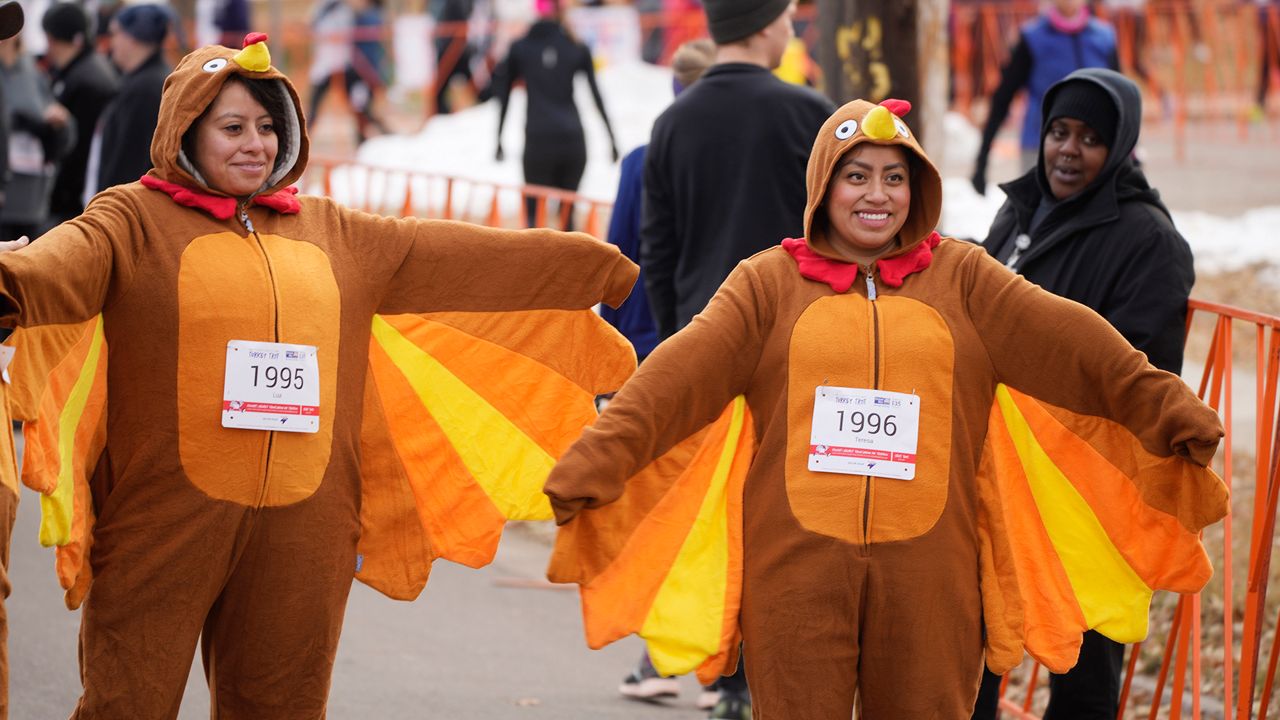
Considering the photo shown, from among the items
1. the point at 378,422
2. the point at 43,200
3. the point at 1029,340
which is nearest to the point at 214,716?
the point at 378,422

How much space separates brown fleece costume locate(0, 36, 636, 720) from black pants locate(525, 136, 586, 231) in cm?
784

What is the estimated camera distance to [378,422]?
4.77 meters

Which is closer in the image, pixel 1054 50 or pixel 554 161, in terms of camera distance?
pixel 1054 50

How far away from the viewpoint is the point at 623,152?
17719mm

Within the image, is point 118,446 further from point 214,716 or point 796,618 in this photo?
point 796,618

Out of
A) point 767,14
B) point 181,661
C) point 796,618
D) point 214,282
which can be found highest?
point 767,14

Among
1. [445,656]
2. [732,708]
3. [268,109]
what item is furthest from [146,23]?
[732,708]

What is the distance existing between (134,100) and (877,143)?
16.4 ft

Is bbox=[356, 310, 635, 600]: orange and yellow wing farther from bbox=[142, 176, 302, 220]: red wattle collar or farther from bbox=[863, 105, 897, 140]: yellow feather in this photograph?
bbox=[863, 105, 897, 140]: yellow feather

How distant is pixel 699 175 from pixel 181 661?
2.45m

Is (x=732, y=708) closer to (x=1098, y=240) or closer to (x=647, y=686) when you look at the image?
(x=647, y=686)

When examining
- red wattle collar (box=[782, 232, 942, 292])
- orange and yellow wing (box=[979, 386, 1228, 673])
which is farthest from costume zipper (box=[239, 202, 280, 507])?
orange and yellow wing (box=[979, 386, 1228, 673])

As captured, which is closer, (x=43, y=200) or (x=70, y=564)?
(x=70, y=564)

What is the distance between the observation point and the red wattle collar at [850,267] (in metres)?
4.23
